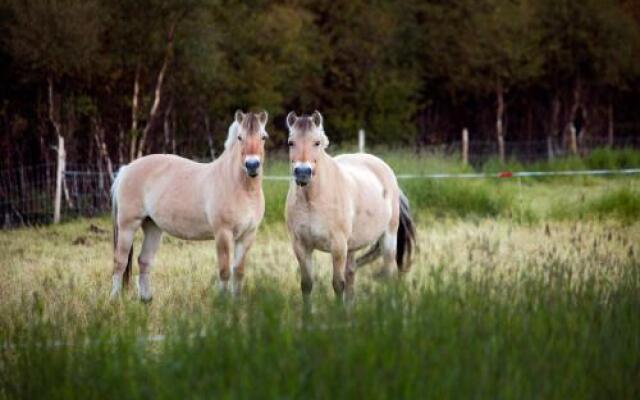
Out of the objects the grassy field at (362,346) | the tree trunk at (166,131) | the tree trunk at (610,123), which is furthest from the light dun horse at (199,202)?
the tree trunk at (610,123)

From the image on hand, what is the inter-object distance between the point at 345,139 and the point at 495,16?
22.2ft

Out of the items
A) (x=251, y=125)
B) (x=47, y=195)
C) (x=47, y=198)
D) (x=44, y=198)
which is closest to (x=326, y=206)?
(x=251, y=125)

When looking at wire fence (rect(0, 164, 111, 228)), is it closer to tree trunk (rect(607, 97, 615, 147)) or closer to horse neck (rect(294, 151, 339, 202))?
horse neck (rect(294, 151, 339, 202))

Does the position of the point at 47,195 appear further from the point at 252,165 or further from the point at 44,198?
the point at 252,165

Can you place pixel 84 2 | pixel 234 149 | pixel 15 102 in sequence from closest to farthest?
pixel 234 149 → pixel 84 2 → pixel 15 102

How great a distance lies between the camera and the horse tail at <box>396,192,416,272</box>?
1084cm

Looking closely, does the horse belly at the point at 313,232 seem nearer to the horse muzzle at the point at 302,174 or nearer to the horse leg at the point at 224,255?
the horse muzzle at the point at 302,174

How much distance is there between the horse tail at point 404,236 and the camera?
10844mm

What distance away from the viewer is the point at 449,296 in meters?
6.41

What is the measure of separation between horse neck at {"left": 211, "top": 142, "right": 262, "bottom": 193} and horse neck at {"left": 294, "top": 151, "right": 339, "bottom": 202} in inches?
35.0

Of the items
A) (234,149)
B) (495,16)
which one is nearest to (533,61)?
(495,16)

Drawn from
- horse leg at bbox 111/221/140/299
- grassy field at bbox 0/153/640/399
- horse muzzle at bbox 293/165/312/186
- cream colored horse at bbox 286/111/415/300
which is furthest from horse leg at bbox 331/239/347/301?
horse leg at bbox 111/221/140/299

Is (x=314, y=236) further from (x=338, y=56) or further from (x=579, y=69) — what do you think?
(x=579, y=69)

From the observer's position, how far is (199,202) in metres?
10.2
